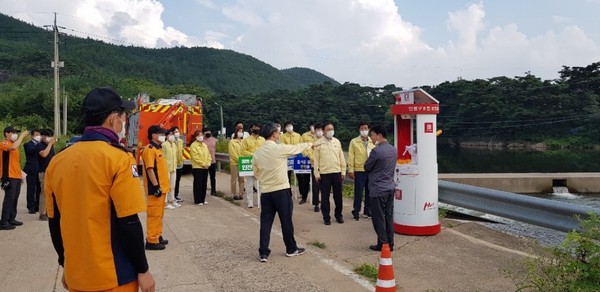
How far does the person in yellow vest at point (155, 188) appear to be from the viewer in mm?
6305

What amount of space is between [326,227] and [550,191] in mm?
10606

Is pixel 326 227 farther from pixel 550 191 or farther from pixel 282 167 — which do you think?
pixel 550 191

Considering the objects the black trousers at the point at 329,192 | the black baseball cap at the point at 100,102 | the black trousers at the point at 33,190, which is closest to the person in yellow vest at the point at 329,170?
the black trousers at the point at 329,192

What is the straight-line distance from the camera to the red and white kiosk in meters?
6.84

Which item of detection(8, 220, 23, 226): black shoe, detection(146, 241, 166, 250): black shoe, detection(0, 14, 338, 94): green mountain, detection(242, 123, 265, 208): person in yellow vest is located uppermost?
detection(0, 14, 338, 94): green mountain

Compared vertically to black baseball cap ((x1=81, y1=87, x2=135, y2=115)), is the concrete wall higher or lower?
lower

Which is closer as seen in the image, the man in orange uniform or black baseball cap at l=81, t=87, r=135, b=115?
the man in orange uniform

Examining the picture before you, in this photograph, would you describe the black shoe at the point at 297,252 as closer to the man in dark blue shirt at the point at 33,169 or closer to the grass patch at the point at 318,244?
the grass patch at the point at 318,244

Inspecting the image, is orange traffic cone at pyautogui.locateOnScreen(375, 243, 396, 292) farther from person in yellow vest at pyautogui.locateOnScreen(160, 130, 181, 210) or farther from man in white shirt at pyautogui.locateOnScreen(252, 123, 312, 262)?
person in yellow vest at pyautogui.locateOnScreen(160, 130, 181, 210)

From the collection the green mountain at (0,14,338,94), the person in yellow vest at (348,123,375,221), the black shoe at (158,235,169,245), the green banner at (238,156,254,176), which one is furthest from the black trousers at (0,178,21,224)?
the green mountain at (0,14,338,94)

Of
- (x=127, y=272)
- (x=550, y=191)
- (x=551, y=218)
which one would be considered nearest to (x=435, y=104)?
(x=551, y=218)

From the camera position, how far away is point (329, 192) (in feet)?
26.8

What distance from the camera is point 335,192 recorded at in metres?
8.15

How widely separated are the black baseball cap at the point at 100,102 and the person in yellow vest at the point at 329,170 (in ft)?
18.4
